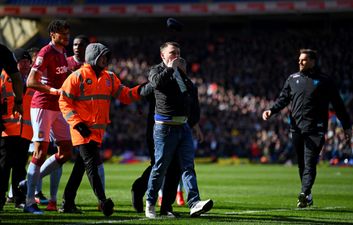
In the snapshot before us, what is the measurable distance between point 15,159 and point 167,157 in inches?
124

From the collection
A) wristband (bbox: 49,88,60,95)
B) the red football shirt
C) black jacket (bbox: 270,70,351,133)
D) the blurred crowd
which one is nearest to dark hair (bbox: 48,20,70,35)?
the red football shirt

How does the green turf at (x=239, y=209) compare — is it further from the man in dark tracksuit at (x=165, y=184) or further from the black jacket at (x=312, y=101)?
the black jacket at (x=312, y=101)

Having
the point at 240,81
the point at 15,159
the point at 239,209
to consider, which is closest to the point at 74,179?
the point at 15,159

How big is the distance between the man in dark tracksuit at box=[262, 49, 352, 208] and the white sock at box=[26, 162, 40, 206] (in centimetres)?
372

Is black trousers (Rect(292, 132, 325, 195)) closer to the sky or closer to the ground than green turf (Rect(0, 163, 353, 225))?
closer to the sky

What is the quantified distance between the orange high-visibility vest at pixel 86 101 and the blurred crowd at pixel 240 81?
24827 millimetres

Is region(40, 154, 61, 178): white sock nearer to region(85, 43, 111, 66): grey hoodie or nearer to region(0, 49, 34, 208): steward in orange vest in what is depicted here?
region(0, 49, 34, 208): steward in orange vest

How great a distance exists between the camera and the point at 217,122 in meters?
41.6

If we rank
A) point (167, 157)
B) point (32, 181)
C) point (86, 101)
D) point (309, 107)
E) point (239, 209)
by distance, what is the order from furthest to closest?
point (309, 107), point (239, 209), point (32, 181), point (86, 101), point (167, 157)

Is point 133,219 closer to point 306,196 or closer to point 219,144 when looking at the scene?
point 306,196

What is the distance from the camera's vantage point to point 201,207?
33.3 ft

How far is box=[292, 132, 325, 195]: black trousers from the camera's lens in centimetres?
1285

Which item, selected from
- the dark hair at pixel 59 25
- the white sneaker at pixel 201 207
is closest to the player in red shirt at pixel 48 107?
the dark hair at pixel 59 25

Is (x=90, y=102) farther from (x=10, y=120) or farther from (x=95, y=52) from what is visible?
Result: (x=10, y=120)
